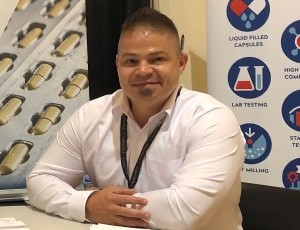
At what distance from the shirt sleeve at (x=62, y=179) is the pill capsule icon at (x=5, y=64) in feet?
2.49

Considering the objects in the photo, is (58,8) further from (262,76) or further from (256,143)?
(256,143)

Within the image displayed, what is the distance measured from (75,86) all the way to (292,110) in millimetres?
1063

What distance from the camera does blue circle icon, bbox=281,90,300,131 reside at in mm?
2191

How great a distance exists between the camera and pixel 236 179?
152cm

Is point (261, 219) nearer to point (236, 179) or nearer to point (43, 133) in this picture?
point (236, 179)

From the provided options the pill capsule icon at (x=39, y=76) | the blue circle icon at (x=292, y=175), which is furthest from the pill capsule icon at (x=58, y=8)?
the blue circle icon at (x=292, y=175)

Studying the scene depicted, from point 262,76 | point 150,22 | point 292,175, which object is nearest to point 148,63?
point 150,22

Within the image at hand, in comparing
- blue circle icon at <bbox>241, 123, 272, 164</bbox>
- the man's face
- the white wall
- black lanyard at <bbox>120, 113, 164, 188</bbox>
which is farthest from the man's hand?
the white wall

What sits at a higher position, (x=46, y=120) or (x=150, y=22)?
(x=150, y=22)

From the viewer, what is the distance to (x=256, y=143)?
2307 mm

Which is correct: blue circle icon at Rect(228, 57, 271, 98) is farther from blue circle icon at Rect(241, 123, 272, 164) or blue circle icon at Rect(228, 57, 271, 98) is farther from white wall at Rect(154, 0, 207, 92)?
white wall at Rect(154, 0, 207, 92)

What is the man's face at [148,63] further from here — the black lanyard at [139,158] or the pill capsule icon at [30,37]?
the pill capsule icon at [30,37]

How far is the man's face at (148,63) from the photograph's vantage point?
1.61m

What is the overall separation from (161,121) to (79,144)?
31 cm
